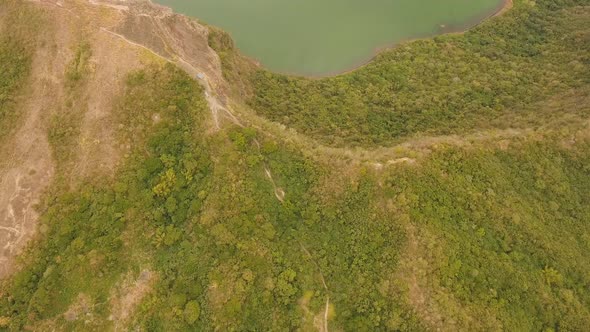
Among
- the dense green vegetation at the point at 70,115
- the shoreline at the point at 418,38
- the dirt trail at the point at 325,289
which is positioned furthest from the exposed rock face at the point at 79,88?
the shoreline at the point at 418,38

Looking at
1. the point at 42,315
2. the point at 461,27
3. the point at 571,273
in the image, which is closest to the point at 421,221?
the point at 571,273

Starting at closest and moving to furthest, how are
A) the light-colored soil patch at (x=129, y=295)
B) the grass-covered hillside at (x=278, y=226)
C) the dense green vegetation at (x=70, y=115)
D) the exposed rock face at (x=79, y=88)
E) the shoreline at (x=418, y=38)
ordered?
the grass-covered hillside at (x=278, y=226) < the light-colored soil patch at (x=129, y=295) < the exposed rock face at (x=79, y=88) < the dense green vegetation at (x=70, y=115) < the shoreline at (x=418, y=38)

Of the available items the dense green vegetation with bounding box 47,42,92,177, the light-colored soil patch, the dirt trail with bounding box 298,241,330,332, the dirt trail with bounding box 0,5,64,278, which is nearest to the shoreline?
the dense green vegetation with bounding box 47,42,92,177

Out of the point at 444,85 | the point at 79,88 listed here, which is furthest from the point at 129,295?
the point at 444,85

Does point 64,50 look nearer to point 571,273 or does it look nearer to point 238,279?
point 238,279

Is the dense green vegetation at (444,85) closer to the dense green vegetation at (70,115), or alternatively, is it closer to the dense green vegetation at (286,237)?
the dense green vegetation at (286,237)

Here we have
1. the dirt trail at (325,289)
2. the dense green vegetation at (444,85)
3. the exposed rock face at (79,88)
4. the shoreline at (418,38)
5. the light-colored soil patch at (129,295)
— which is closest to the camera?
the light-colored soil patch at (129,295)

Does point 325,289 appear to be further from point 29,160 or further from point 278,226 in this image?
point 29,160
